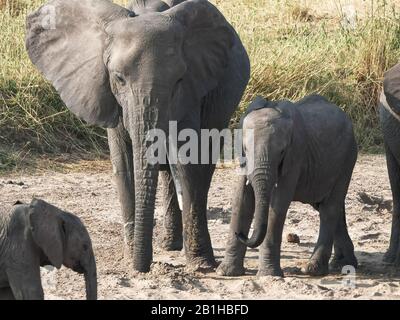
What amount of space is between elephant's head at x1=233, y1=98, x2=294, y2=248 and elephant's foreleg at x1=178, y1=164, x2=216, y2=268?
0.62 metres

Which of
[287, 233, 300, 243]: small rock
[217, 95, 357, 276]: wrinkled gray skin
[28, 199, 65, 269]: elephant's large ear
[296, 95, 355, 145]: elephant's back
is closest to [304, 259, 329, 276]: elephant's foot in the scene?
[217, 95, 357, 276]: wrinkled gray skin

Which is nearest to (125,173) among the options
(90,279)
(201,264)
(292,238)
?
(201,264)

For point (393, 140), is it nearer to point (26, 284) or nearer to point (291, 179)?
point (291, 179)

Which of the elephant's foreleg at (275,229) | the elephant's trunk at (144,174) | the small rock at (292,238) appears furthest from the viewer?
the small rock at (292,238)

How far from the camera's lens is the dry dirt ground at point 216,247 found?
7.56m

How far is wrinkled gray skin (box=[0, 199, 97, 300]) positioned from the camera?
6.62 meters

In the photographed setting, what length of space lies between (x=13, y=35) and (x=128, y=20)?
15.7 ft

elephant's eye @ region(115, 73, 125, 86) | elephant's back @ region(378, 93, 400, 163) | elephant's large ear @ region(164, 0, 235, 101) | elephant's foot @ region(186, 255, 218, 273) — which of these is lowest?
elephant's foot @ region(186, 255, 218, 273)

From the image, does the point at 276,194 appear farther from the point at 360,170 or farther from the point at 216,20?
the point at 360,170

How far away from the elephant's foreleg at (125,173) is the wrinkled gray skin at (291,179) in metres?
0.66

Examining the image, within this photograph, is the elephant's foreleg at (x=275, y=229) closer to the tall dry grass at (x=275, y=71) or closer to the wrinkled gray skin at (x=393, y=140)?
the wrinkled gray skin at (x=393, y=140)

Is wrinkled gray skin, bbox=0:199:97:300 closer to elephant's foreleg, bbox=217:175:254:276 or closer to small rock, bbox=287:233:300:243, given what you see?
elephant's foreleg, bbox=217:175:254:276

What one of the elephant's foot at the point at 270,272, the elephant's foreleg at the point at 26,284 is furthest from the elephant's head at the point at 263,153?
the elephant's foreleg at the point at 26,284
